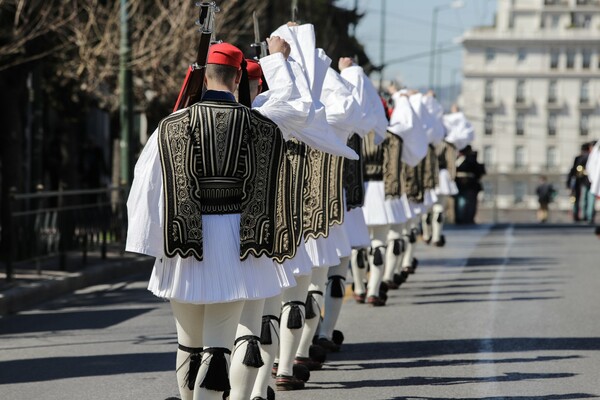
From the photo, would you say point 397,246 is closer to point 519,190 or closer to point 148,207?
point 148,207

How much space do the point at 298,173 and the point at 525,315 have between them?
5.30 m

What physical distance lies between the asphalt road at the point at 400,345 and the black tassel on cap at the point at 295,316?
17.3 inches

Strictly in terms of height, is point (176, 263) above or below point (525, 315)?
above

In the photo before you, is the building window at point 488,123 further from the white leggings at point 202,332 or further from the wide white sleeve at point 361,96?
the white leggings at point 202,332

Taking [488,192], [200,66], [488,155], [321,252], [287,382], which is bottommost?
[488,192]

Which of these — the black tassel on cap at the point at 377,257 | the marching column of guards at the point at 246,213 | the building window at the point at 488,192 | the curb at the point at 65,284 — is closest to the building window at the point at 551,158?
the building window at the point at 488,192

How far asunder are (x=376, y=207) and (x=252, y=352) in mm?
6889

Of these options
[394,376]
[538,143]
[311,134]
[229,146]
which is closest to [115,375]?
[394,376]

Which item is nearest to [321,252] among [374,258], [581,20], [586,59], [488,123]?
[374,258]

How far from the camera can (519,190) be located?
15438 centimetres

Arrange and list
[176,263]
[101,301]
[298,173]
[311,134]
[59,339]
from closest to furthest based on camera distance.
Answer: [176,263] → [311,134] → [298,173] → [59,339] → [101,301]

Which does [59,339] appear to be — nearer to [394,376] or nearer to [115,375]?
[115,375]

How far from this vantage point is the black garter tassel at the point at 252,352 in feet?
23.7

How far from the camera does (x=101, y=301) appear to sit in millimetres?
15461
